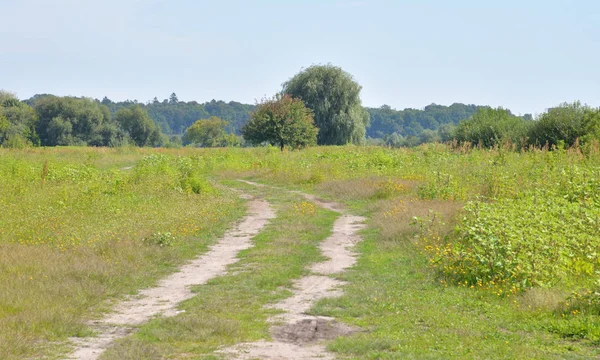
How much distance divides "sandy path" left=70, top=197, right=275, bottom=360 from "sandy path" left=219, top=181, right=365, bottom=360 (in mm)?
1582

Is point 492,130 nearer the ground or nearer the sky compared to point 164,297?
nearer the sky

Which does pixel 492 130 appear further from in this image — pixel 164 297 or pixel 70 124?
pixel 70 124

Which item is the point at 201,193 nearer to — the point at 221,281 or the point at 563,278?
the point at 221,281

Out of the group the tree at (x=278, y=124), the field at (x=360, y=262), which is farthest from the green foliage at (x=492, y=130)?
the field at (x=360, y=262)

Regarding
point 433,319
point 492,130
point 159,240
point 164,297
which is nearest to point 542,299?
point 433,319

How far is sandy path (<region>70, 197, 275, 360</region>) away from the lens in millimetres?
7750

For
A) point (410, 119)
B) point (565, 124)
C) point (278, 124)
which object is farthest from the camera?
point (410, 119)

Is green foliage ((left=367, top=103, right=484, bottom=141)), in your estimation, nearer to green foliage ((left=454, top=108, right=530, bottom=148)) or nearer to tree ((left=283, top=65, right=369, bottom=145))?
tree ((left=283, top=65, right=369, bottom=145))

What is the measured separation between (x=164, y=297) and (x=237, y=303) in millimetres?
1322

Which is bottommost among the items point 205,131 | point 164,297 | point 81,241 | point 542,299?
point 164,297

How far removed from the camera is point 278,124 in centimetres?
4594

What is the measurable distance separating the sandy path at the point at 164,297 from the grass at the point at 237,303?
24 cm

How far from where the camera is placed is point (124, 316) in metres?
8.95

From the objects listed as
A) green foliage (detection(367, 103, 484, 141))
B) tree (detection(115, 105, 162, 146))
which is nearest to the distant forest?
green foliage (detection(367, 103, 484, 141))
